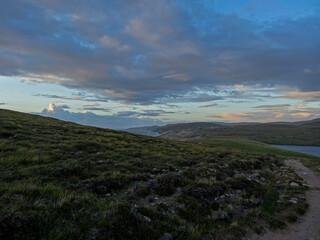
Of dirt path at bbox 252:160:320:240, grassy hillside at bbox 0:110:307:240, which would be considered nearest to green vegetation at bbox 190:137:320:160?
grassy hillside at bbox 0:110:307:240

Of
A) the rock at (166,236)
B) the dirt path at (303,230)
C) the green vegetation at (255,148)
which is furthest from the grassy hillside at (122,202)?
the green vegetation at (255,148)

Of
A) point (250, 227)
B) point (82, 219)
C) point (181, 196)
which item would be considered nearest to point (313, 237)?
point (250, 227)

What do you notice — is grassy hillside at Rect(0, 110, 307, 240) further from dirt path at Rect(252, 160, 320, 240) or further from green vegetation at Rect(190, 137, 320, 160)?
green vegetation at Rect(190, 137, 320, 160)

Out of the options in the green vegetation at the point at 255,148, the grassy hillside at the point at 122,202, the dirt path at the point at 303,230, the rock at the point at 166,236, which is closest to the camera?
the grassy hillside at the point at 122,202

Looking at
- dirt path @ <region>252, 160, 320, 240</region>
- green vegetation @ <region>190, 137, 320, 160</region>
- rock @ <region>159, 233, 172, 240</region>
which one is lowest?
green vegetation @ <region>190, 137, 320, 160</region>

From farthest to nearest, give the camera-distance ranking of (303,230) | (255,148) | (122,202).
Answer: (255,148) → (303,230) → (122,202)

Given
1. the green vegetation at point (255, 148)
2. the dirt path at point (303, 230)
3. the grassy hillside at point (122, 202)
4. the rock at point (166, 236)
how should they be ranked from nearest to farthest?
1. the grassy hillside at point (122, 202)
2. the rock at point (166, 236)
3. the dirt path at point (303, 230)
4. the green vegetation at point (255, 148)

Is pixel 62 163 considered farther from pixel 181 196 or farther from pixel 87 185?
pixel 181 196

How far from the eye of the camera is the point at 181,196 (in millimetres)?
9945

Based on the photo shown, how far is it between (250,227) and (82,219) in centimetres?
734

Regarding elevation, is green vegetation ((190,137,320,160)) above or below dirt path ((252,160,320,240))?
below

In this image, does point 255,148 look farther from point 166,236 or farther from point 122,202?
point 122,202

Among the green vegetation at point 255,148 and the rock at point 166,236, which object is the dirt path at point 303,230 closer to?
the rock at point 166,236

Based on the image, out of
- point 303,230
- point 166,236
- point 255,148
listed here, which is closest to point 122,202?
point 166,236
